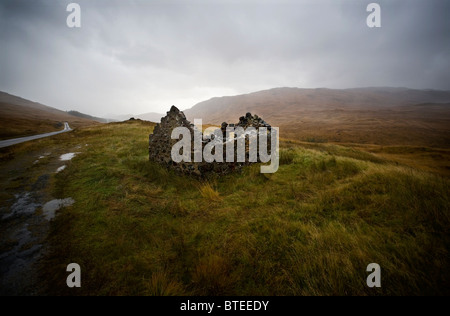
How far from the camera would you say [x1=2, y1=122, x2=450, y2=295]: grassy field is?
6.99ft

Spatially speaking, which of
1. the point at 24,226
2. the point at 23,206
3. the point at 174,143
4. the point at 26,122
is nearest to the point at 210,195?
the point at 174,143

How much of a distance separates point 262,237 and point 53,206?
4.92 m

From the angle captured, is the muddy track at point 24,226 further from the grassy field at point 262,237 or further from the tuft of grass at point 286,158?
the tuft of grass at point 286,158

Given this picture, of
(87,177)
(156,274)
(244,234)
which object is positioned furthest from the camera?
(87,177)

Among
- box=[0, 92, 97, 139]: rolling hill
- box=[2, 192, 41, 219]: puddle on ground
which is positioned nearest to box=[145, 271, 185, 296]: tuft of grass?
box=[2, 192, 41, 219]: puddle on ground

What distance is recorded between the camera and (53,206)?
4023mm

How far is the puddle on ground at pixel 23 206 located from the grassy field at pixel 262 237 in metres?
0.57

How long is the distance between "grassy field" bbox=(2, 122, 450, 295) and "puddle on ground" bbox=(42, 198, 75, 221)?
20cm

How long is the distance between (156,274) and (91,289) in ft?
2.49

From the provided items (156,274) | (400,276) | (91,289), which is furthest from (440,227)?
(91,289)

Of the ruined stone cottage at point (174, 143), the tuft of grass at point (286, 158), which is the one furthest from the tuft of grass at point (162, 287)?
the tuft of grass at point (286, 158)
